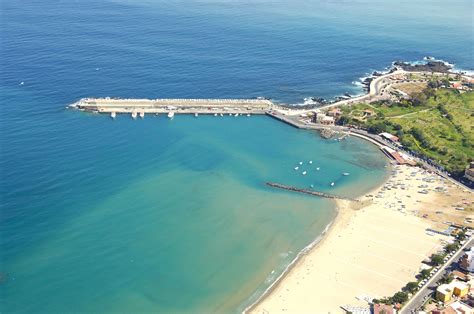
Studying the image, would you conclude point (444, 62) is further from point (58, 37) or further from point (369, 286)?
point (58, 37)

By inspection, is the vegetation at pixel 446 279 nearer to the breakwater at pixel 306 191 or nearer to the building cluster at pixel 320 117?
the breakwater at pixel 306 191

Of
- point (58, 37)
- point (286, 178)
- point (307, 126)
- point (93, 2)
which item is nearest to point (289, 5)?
point (93, 2)

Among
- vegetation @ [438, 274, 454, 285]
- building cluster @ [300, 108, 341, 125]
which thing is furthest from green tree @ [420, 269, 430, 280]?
building cluster @ [300, 108, 341, 125]

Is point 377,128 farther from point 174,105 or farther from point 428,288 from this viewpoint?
point 428,288

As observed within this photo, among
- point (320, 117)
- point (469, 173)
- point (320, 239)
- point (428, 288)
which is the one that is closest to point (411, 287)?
point (428, 288)

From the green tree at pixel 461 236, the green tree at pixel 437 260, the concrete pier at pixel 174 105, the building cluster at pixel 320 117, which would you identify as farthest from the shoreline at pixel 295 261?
the concrete pier at pixel 174 105
